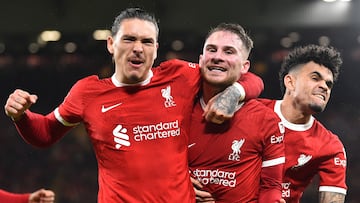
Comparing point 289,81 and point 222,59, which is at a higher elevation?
point 222,59

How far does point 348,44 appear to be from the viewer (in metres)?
8.23

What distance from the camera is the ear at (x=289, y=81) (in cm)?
300

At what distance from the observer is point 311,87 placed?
9.50 ft

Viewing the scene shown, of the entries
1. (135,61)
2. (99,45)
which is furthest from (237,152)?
(99,45)

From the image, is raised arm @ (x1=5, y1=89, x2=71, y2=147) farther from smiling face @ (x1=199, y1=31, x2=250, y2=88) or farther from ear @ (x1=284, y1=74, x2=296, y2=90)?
ear @ (x1=284, y1=74, x2=296, y2=90)

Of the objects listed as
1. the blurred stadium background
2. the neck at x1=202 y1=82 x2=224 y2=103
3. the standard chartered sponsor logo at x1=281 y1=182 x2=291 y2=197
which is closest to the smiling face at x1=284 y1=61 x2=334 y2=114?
the standard chartered sponsor logo at x1=281 y1=182 x2=291 y2=197

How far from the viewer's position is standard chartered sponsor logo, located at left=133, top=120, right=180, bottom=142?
2.29 metres

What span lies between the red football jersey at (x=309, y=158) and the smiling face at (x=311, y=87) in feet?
0.31

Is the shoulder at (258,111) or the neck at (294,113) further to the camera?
the neck at (294,113)

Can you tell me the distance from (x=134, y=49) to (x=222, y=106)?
1.23ft

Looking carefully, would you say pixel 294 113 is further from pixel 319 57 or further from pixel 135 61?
pixel 135 61

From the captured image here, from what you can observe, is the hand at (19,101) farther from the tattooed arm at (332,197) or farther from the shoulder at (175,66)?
the tattooed arm at (332,197)

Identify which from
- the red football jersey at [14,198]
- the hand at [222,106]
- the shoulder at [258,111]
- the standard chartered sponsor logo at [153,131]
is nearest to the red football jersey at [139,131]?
the standard chartered sponsor logo at [153,131]

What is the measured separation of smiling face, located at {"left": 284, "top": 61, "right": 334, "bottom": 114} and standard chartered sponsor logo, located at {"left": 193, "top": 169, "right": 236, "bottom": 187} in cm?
66
